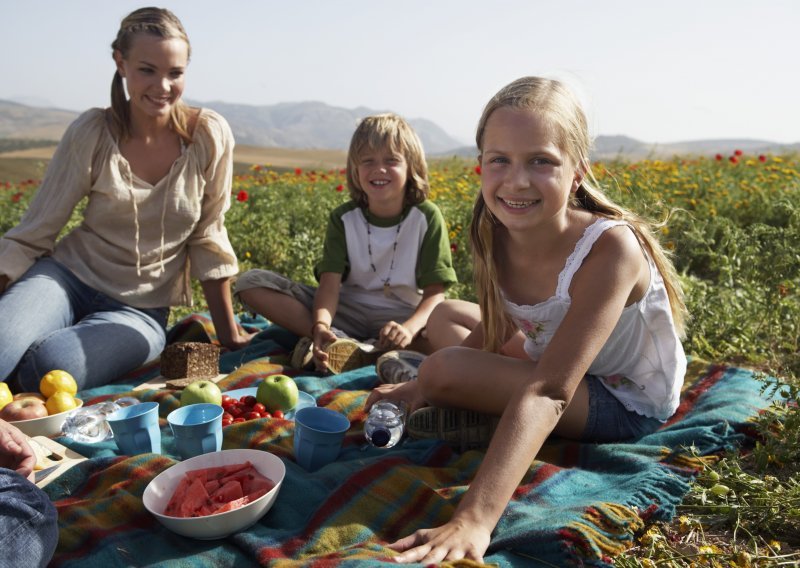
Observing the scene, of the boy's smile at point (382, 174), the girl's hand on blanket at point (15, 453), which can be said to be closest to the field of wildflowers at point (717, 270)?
the boy's smile at point (382, 174)

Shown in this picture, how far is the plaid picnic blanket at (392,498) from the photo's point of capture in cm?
205

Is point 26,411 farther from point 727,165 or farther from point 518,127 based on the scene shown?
point 727,165

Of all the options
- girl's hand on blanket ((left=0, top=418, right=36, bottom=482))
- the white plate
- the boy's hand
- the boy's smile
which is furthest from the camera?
the boy's smile

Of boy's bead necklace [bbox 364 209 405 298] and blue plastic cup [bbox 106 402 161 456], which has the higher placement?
boy's bead necklace [bbox 364 209 405 298]

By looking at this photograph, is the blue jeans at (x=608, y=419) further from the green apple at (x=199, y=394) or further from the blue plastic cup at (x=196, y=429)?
the green apple at (x=199, y=394)

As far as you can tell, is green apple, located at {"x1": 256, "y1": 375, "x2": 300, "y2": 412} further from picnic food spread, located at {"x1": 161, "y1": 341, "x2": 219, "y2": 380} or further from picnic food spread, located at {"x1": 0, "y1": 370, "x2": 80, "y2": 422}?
picnic food spread, located at {"x1": 0, "y1": 370, "x2": 80, "y2": 422}

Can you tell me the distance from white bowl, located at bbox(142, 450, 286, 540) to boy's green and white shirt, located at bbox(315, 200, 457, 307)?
1.95m

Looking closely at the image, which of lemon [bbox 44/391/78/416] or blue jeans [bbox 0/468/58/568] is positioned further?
lemon [bbox 44/391/78/416]

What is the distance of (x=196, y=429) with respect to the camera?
2.54m

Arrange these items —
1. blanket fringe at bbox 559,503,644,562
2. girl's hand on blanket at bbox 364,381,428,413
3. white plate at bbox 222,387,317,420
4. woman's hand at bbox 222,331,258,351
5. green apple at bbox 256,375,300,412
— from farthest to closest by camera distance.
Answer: woman's hand at bbox 222,331,258,351 < white plate at bbox 222,387,317,420 < green apple at bbox 256,375,300,412 < girl's hand on blanket at bbox 364,381,428,413 < blanket fringe at bbox 559,503,644,562

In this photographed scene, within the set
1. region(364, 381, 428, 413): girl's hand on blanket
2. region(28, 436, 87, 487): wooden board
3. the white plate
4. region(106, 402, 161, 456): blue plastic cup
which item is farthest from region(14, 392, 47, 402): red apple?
region(364, 381, 428, 413): girl's hand on blanket

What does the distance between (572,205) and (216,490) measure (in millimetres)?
1658

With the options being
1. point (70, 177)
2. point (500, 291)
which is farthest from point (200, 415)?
point (70, 177)

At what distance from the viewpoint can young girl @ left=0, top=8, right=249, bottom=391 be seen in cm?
362
